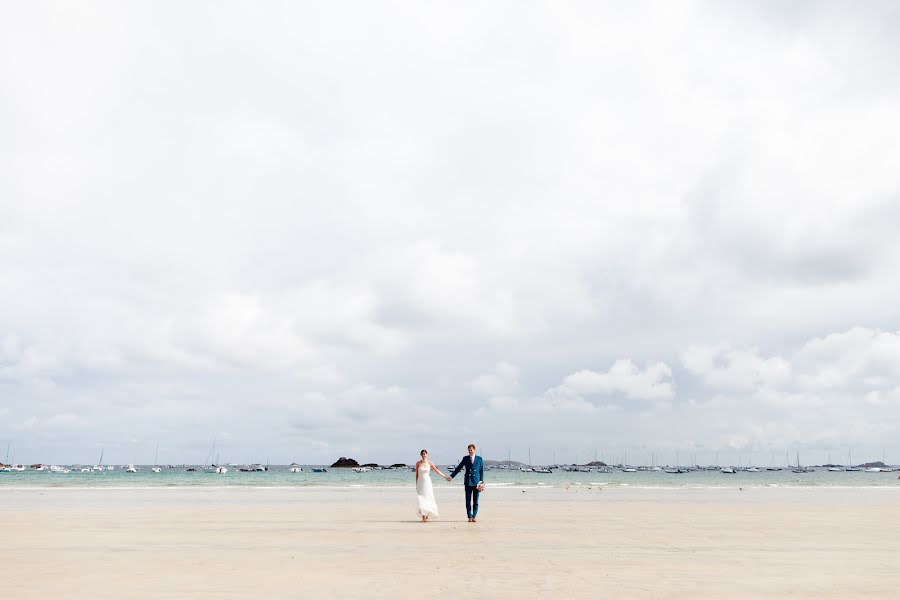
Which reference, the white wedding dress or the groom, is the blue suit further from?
the white wedding dress

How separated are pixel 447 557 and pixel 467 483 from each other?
8.33m

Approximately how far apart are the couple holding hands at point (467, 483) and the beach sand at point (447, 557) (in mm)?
590

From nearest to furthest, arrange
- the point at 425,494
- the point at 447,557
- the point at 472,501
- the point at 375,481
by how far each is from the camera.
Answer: the point at 447,557 < the point at 425,494 < the point at 472,501 < the point at 375,481

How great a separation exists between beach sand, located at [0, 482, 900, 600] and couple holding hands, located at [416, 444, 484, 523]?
1.93 feet

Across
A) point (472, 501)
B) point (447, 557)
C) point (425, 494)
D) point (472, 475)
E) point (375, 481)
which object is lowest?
point (375, 481)

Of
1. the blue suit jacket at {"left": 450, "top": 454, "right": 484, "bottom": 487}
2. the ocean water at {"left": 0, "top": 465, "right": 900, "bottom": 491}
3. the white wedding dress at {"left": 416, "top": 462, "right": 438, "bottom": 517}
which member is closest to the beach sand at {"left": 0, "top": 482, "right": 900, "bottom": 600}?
the white wedding dress at {"left": 416, "top": 462, "right": 438, "bottom": 517}

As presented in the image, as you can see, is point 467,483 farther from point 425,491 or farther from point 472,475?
point 425,491

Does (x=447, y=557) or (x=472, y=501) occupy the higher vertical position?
(x=472, y=501)

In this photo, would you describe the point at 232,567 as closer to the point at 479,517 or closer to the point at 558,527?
the point at 558,527

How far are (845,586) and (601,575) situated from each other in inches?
165

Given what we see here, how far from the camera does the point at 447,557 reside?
15289mm

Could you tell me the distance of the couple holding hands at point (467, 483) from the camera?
76.9 ft

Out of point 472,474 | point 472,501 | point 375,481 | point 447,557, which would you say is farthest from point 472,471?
point 375,481

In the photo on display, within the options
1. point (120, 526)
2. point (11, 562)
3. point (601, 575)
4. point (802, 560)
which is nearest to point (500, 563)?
point (601, 575)
